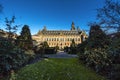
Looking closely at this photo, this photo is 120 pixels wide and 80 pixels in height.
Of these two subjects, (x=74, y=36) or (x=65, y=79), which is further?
(x=74, y=36)

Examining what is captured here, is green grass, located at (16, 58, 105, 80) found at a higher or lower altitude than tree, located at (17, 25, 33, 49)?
lower

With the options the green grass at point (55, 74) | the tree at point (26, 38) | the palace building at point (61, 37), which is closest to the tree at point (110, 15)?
the green grass at point (55, 74)

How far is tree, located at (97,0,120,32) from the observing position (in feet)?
20.8

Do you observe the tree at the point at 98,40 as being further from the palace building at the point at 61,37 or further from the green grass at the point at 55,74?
the palace building at the point at 61,37

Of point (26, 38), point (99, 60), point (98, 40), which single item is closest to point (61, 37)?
point (26, 38)

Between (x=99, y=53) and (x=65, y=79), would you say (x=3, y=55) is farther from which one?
(x=99, y=53)

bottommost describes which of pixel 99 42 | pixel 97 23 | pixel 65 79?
pixel 65 79

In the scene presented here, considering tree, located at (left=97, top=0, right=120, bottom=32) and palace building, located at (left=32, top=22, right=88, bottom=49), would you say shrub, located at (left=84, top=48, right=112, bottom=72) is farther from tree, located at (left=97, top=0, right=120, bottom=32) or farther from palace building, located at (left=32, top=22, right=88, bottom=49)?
palace building, located at (left=32, top=22, right=88, bottom=49)

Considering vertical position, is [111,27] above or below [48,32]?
below

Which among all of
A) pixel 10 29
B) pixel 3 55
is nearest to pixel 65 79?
pixel 3 55

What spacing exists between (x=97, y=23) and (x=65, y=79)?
10.7ft

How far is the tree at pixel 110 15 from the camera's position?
250 inches

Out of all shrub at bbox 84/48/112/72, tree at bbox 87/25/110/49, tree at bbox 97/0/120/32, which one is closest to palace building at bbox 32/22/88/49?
tree at bbox 87/25/110/49

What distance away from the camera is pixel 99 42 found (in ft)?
34.9
